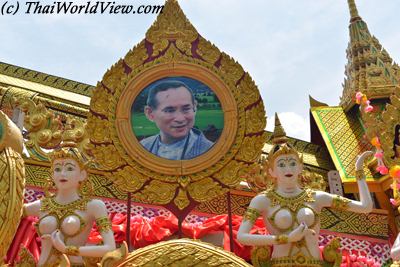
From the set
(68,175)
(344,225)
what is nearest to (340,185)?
(344,225)

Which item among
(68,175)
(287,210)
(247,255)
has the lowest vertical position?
(247,255)

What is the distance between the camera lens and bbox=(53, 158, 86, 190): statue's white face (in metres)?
3.47

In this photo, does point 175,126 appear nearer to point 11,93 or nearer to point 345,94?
point 11,93

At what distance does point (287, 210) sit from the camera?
3.32m

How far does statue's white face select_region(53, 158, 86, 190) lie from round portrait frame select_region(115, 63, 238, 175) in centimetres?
32

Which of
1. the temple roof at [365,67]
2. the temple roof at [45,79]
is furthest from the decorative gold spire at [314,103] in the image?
the temple roof at [45,79]

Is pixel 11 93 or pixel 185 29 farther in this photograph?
pixel 11 93

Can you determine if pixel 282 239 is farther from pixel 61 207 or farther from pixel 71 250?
pixel 61 207

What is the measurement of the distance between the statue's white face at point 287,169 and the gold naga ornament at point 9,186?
1435 mm

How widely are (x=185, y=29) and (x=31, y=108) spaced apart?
2.43 m

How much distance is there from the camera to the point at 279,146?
11.5 ft

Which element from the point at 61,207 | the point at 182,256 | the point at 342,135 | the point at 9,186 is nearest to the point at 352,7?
the point at 342,135

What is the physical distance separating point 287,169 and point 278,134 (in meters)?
0.25

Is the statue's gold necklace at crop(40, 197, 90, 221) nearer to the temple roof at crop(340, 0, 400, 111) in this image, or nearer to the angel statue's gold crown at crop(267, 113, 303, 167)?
the angel statue's gold crown at crop(267, 113, 303, 167)
